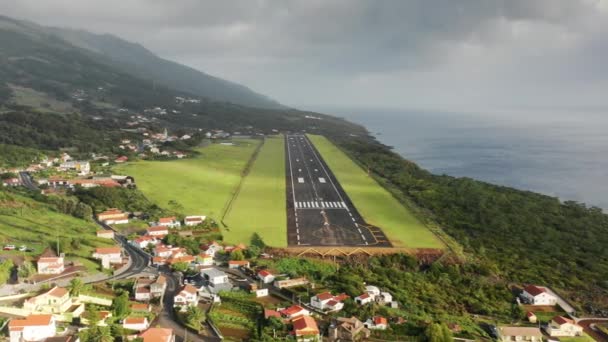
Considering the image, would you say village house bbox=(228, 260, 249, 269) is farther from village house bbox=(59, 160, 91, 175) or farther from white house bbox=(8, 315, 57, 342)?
village house bbox=(59, 160, 91, 175)

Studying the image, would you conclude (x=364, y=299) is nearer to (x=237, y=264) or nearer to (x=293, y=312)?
(x=293, y=312)

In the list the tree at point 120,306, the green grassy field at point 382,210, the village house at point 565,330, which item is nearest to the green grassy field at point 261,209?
the green grassy field at point 382,210

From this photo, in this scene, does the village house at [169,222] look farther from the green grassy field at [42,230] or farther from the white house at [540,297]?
the white house at [540,297]

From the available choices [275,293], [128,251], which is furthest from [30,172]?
[275,293]

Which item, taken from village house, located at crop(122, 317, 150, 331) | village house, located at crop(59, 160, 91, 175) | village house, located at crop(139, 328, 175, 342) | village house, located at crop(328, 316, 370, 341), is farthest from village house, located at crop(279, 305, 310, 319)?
village house, located at crop(59, 160, 91, 175)

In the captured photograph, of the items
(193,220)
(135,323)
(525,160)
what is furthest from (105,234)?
(525,160)

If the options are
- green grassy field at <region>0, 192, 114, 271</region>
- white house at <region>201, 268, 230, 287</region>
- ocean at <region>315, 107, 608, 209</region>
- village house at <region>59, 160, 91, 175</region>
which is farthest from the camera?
ocean at <region>315, 107, 608, 209</region>
